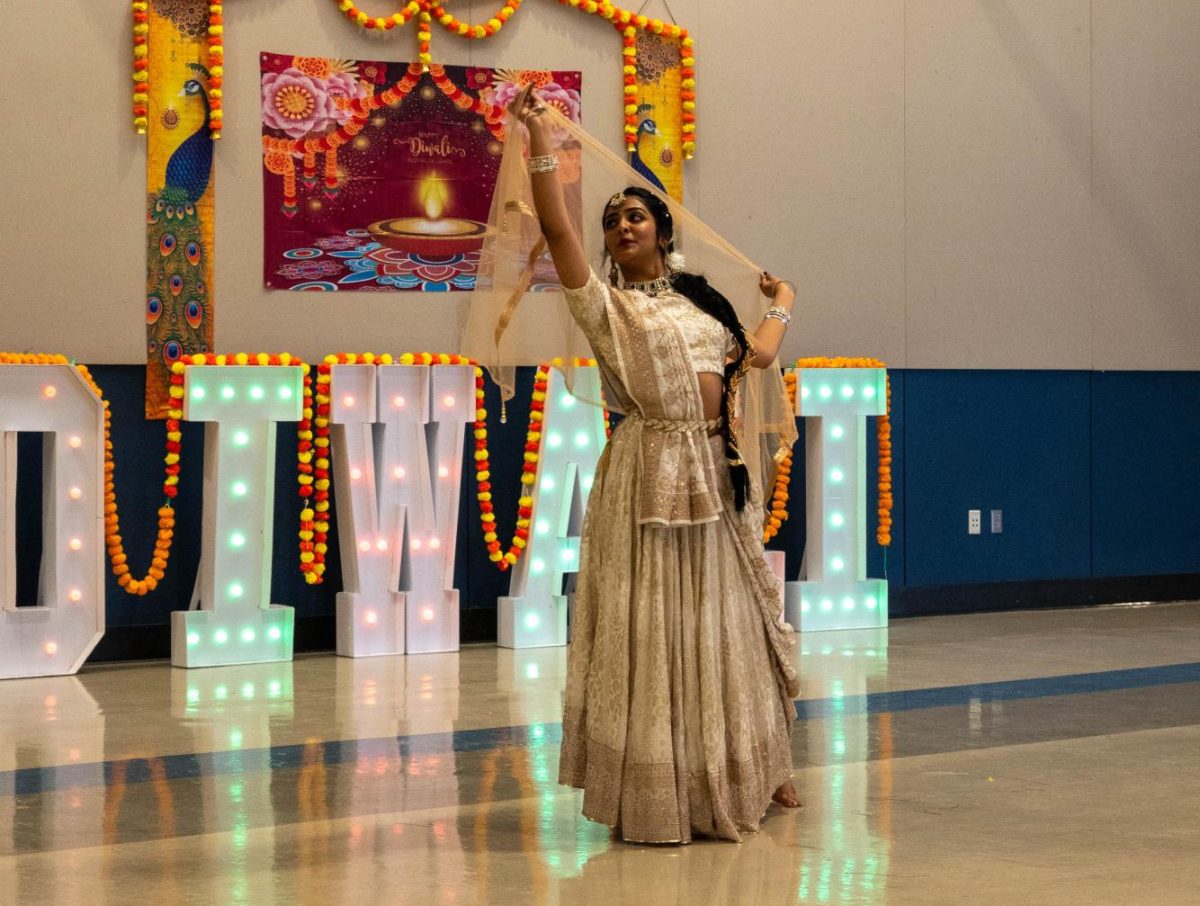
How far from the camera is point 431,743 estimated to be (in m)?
5.61

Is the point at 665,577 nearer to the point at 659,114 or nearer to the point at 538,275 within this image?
the point at 538,275

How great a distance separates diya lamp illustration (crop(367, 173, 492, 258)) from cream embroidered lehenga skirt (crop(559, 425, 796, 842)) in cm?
375

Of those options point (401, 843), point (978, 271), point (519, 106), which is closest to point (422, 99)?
point (978, 271)

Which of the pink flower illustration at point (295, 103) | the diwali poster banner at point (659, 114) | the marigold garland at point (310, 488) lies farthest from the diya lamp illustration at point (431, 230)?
the diwali poster banner at point (659, 114)

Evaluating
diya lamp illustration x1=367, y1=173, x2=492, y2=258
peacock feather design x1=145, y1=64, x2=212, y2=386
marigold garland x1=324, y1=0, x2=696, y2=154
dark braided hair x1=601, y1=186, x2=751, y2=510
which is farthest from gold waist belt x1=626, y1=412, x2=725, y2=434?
marigold garland x1=324, y1=0, x2=696, y2=154

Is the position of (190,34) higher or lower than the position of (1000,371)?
higher

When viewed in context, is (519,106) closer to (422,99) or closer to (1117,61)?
(422,99)

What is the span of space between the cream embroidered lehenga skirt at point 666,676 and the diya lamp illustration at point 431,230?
147 inches

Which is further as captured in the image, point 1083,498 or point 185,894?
point 1083,498

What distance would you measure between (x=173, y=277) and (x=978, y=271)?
427cm

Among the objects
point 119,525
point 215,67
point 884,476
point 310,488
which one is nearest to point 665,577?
point 310,488

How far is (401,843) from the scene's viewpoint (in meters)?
4.27

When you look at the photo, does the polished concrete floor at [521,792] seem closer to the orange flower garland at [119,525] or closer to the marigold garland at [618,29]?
the orange flower garland at [119,525]

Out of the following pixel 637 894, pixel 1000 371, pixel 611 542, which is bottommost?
pixel 637 894
